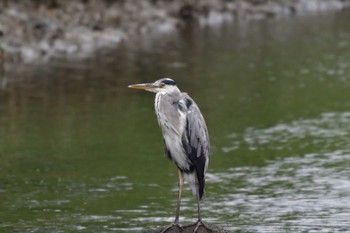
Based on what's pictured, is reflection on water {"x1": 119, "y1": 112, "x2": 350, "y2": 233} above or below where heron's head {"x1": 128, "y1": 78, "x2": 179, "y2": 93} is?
below

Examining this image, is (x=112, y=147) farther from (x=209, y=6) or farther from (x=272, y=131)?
(x=209, y=6)

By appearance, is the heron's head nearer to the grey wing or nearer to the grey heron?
the grey heron

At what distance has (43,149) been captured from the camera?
1811 centimetres

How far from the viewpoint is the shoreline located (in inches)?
1190

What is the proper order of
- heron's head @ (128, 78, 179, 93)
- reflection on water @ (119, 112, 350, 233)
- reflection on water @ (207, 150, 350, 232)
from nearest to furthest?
heron's head @ (128, 78, 179, 93) → reflection on water @ (207, 150, 350, 232) → reflection on water @ (119, 112, 350, 233)

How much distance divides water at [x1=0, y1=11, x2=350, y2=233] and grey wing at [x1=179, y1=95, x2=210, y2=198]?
1869mm

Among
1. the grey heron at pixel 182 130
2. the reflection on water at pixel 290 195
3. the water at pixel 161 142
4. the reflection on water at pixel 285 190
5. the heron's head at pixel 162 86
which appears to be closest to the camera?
the grey heron at pixel 182 130

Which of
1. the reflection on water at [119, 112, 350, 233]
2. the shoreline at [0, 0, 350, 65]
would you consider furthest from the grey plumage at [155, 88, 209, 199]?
the shoreline at [0, 0, 350, 65]

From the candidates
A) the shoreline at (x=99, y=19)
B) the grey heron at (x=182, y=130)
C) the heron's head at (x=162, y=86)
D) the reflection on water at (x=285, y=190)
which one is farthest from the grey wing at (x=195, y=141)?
the shoreline at (x=99, y=19)

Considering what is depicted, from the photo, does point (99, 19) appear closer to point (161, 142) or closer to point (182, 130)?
point (161, 142)

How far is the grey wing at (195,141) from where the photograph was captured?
11.0m

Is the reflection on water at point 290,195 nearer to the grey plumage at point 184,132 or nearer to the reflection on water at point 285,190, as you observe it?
the reflection on water at point 285,190

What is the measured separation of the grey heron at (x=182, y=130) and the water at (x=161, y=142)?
6.11 feet

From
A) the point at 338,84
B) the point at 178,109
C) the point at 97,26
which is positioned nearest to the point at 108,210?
the point at 178,109
